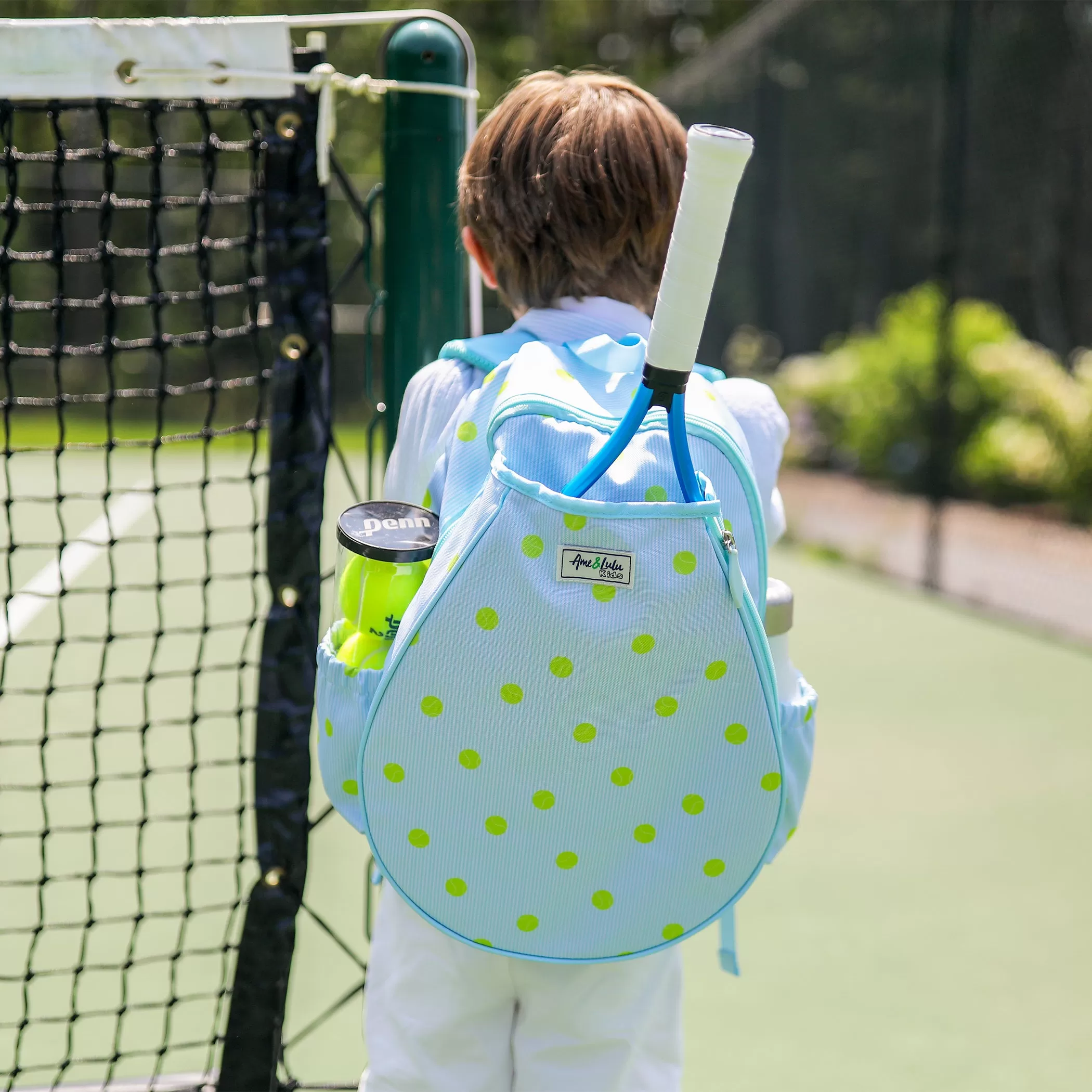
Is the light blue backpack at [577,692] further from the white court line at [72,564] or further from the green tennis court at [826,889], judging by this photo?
the white court line at [72,564]

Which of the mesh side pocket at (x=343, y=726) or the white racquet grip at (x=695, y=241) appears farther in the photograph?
the mesh side pocket at (x=343, y=726)

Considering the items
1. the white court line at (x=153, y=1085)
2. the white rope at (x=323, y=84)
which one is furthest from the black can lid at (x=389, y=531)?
the white court line at (x=153, y=1085)

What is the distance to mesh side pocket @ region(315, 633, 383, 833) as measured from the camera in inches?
42.3

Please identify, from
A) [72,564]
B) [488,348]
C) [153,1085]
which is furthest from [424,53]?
[72,564]

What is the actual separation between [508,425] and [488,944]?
413 millimetres

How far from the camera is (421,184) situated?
1.37 metres

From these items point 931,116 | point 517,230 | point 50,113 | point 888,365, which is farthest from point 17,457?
point 517,230

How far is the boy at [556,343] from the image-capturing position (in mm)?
1119

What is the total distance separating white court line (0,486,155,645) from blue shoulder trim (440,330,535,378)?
5.36 ft

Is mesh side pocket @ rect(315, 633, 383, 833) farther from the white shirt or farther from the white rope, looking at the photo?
the white rope

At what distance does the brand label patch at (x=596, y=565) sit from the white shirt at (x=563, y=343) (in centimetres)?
22

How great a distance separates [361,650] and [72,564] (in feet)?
14.6

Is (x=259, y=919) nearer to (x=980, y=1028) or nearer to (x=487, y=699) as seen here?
(x=487, y=699)

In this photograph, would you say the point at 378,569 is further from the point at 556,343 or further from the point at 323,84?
the point at 323,84
